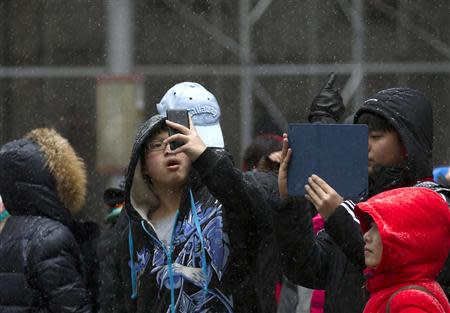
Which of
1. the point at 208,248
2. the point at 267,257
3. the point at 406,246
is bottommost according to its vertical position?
the point at 267,257

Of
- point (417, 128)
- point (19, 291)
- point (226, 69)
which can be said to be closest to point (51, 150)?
point (19, 291)

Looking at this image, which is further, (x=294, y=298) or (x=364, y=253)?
(x=294, y=298)

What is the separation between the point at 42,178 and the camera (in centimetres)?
612

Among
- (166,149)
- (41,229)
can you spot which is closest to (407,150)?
(166,149)

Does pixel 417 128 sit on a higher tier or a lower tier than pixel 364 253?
higher

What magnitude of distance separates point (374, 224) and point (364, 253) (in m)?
0.16

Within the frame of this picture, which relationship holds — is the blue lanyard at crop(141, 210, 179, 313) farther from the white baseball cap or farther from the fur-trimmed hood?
the fur-trimmed hood

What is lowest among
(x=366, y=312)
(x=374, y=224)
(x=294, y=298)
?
(x=294, y=298)

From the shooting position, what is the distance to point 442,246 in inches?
156

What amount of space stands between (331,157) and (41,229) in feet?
6.88

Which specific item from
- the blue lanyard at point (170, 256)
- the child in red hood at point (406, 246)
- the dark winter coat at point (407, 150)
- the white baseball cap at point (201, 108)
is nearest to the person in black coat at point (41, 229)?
the white baseball cap at point (201, 108)

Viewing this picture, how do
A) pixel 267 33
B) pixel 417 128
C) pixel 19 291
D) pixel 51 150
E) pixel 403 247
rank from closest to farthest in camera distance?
pixel 403 247
pixel 417 128
pixel 19 291
pixel 51 150
pixel 267 33

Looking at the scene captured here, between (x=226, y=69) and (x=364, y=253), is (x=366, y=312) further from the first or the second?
(x=226, y=69)

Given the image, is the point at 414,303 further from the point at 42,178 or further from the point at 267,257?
the point at 42,178
